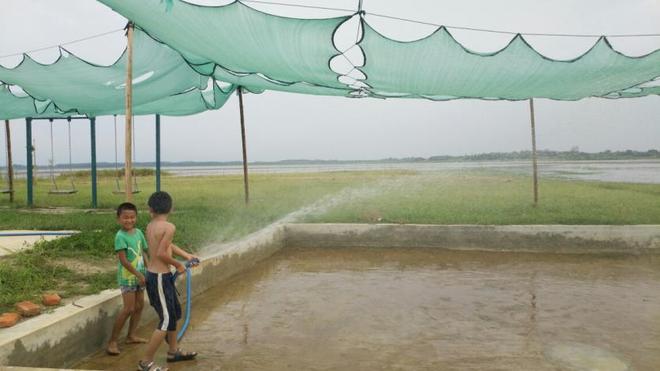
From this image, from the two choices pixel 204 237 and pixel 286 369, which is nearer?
pixel 286 369

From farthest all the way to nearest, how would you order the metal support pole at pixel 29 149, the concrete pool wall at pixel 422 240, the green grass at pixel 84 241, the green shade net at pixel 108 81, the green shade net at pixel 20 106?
the metal support pole at pixel 29 149 → the green shade net at pixel 20 106 → the green shade net at pixel 108 81 → the concrete pool wall at pixel 422 240 → the green grass at pixel 84 241

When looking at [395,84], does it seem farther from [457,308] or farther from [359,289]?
[457,308]

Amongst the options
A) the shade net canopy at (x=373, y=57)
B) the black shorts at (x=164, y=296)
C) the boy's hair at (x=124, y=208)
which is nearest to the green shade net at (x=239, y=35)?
the shade net canopy at (x=373, y=57)

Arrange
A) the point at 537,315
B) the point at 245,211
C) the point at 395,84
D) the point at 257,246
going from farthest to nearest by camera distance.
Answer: the point at 245,211, the point at 395,84, the point at 257,246, the point at 537,315

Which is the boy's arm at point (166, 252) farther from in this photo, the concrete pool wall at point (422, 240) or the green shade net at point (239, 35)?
the green shade net at point (239, 35)

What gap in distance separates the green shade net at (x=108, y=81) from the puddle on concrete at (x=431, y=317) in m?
3.69

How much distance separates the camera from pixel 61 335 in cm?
310

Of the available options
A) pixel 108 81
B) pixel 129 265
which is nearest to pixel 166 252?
pixel 129 265

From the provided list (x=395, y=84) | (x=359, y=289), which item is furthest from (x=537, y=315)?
(x=395, y=84)

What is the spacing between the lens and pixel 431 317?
4.24 m

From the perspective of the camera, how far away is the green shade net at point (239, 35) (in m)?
5.07

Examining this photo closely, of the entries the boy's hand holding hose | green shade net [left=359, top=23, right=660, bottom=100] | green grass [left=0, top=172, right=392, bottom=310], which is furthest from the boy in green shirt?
A: green shade net [left=359, top=23, right=660, bottom=100]

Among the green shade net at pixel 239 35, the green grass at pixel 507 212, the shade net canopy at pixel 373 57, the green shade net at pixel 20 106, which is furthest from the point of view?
the green shade net at pixel 20 106

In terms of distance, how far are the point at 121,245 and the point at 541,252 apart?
6.20m
